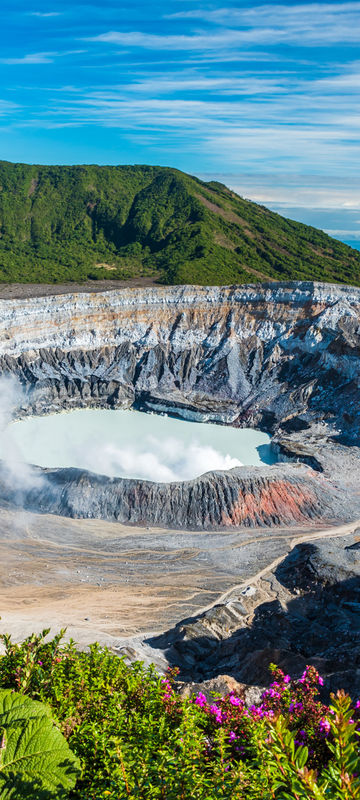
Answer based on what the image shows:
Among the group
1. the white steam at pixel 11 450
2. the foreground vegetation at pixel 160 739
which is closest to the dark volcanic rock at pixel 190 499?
the white steam at pixel 11 450

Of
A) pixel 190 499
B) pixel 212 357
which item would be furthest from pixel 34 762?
pixel 212 357

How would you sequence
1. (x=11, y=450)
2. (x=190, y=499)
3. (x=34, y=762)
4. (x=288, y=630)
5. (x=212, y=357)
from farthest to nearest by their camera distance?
(x=212, y=357) < (x=11, y=450) < (x=190, y=499) < (x=288, y=630) < (x=34, y=762)

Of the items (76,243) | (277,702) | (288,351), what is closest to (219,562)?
(277,702)

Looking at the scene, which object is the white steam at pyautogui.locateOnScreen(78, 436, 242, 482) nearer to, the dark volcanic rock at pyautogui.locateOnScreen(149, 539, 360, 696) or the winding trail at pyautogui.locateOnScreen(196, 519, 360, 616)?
the winding trail at pyautogui.locateOnScreen(196, 519, 360, 616)

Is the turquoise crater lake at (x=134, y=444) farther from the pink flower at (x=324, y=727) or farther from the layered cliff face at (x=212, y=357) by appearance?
the pink flower at (x=324, y=727)

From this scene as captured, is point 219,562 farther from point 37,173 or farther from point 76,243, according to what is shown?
point 37,173

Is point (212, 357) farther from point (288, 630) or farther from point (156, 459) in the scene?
point (288, 630)
